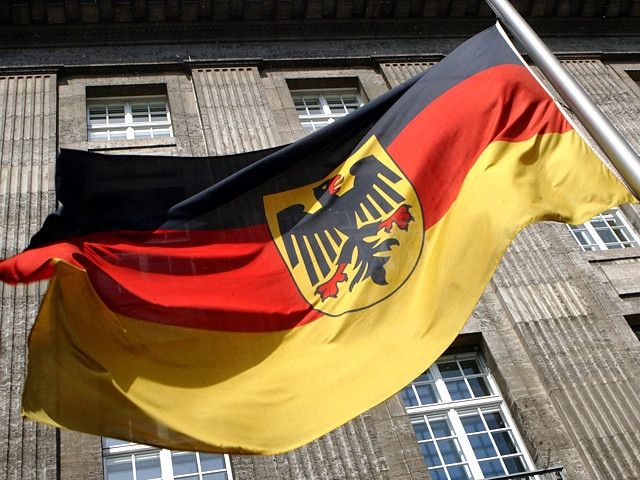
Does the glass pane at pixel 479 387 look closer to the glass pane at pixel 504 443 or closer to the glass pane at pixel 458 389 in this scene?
the glass pane at pixel 458 389

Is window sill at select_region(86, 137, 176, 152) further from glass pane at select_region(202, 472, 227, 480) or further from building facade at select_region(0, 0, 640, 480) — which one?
glass pane at select_region(202, 472, 227, 480)

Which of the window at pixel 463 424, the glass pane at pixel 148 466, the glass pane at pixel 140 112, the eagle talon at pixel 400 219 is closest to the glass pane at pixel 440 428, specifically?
the window at pixel 463 424

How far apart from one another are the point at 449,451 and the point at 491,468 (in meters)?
0.58

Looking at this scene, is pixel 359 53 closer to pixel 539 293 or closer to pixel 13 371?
pixel 539 293

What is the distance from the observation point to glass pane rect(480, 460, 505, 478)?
34.2 ft

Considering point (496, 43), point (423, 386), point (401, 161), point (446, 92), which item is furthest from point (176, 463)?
point (496, 43)

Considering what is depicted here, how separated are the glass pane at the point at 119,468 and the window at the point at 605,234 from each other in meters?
8.91

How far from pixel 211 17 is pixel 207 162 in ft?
31.7

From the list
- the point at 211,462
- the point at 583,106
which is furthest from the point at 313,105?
the point at 583,106

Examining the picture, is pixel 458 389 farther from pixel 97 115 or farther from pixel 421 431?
pixel 97 115

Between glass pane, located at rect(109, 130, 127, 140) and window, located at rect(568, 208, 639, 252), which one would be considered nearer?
window, located at rect(568, 208, 639, 252)

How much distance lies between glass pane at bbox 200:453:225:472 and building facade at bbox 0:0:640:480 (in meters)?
0.02

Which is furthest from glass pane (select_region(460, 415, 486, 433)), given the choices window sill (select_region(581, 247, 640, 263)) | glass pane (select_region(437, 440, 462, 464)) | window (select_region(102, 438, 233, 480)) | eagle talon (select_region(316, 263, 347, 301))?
eagle talon (select_region(316, 263, 347, 301))

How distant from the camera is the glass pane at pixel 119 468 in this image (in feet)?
32.2
